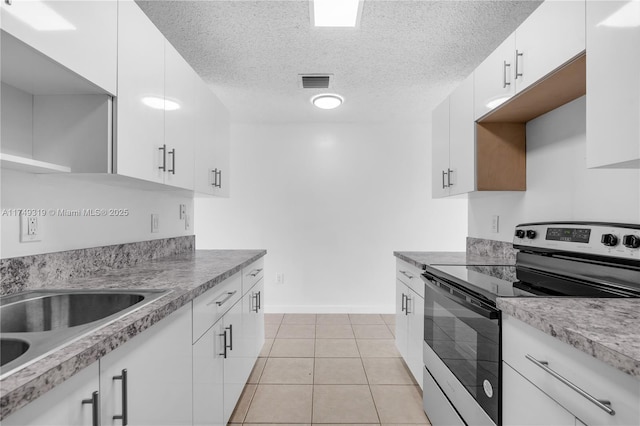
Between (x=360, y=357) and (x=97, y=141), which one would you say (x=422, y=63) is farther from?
(x=360, y=357)

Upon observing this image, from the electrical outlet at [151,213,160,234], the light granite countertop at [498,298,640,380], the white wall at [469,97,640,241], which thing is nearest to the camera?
the light granite countertop at [498,298,640,380]

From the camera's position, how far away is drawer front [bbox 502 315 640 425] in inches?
25.7

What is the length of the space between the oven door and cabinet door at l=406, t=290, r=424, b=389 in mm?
163

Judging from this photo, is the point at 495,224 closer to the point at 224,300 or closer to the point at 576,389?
the point at 576,389

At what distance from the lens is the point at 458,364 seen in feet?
4.67

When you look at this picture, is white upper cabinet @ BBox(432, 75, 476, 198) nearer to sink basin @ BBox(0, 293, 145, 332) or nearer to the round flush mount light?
the round flush mount light

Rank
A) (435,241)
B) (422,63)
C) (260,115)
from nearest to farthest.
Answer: (422,63), (260,115), (435,241)

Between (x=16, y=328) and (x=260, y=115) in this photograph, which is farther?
(x=260, y=115)

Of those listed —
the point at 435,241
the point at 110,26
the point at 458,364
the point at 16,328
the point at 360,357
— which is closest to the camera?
the point at 16,328

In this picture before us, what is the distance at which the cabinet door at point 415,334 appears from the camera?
78.5 inches

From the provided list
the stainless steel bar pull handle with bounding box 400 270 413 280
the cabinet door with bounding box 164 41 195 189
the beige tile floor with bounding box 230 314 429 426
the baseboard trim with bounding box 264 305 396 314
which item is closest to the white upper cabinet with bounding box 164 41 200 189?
the cabinet door with bounding box 164 41 195 189

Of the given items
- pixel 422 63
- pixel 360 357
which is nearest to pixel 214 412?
pixel 360 357

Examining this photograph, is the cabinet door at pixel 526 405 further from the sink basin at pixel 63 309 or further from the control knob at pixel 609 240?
the sink basin at pixel 63 309

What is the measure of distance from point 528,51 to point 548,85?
0.19 metres
